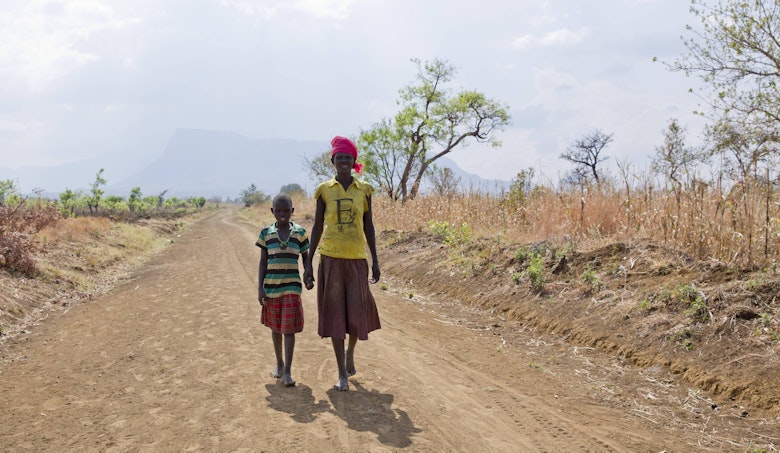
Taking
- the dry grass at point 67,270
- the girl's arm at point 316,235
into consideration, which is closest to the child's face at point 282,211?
the girl's arm at point 316,235

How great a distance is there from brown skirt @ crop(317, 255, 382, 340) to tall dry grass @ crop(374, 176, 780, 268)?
4510mm

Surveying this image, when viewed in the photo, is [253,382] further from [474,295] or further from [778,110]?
[778,110]

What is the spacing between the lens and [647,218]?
27.1 feet

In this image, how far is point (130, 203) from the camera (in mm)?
47844

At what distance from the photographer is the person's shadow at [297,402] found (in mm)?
4047

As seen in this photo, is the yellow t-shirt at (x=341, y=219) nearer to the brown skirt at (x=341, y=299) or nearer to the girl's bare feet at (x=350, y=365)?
the brown skirt at (x=341, y=299)

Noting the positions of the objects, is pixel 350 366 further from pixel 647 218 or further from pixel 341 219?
pixel 647 218

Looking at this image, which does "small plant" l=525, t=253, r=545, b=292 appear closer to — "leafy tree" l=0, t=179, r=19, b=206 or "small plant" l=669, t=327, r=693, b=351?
"small plant" l=669, t=327, r=693, b=351

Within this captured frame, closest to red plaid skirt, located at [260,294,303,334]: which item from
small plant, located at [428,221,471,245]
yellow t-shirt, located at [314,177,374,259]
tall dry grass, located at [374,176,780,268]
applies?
yellow t-shirt, located at [314,177,374,259]

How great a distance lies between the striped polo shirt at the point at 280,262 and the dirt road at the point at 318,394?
0.84 metres

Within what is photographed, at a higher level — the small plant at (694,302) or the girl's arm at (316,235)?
the girl's arm at (316,235)

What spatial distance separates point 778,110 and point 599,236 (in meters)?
7.48

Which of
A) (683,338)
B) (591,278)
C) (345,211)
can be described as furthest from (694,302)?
(345,211)

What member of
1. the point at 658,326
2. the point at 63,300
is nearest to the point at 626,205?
the point at 658,326
